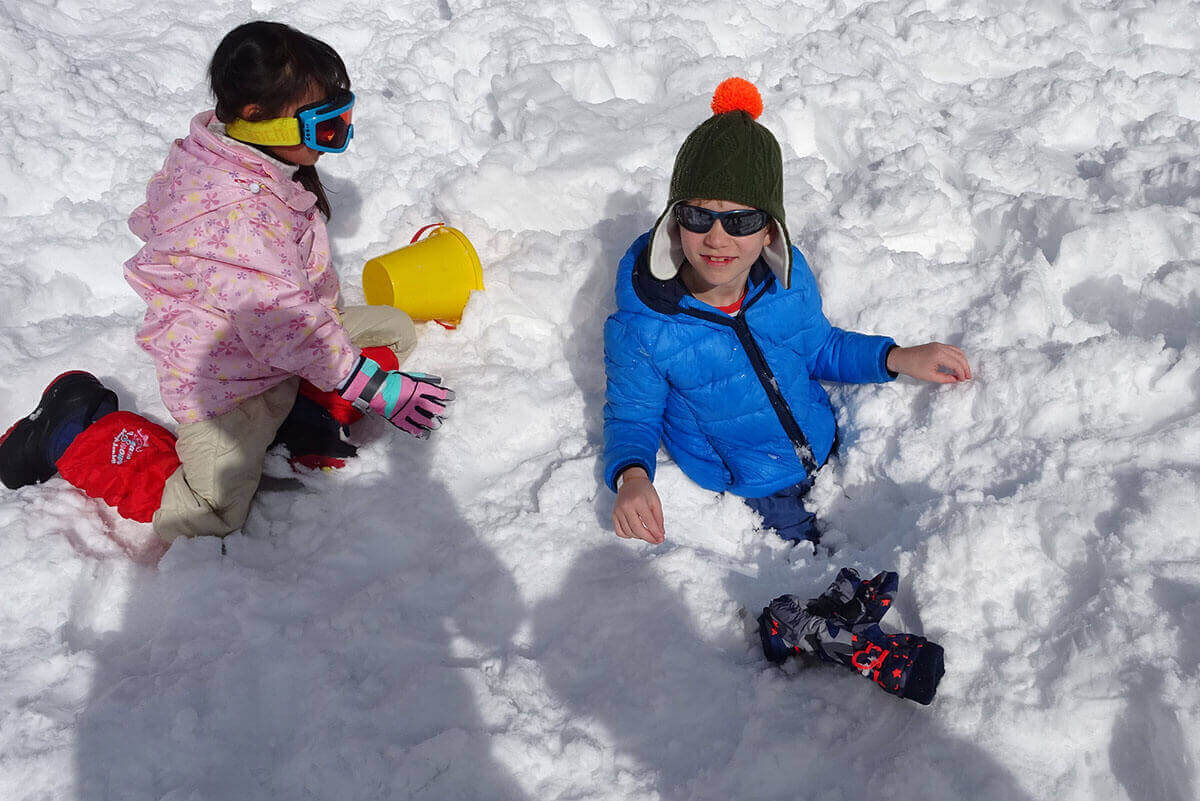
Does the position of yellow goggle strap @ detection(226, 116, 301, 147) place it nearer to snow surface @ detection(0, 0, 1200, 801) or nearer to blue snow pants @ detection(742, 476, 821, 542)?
snow surface @ detection(0, 0, 1200, 801)

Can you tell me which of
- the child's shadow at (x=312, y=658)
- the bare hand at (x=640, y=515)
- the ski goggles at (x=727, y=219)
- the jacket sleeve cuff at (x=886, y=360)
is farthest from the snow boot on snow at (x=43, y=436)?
the jacket sleeve cuff at (x=886, y=360)

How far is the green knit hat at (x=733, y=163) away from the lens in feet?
6.98

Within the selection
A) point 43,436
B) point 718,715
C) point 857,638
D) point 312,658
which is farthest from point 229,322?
point 857,638

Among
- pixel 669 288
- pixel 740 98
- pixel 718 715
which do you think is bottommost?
pixel 718 715

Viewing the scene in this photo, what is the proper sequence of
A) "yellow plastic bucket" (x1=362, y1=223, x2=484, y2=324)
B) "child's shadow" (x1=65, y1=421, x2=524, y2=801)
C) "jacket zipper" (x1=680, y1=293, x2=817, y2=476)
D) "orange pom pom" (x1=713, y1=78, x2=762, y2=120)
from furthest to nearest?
1. "yellow plastic bucket" (x1=362, y1=223, x2=484, y2=324)
2. "jacket zipper" (x1=680, y1=293, x2=817, y2=476)
3. "orange pom pom" (x1=713, y1=78, x2=762, y2=120)
4. "child's shadow" (x1=65, y1=421, x2=524, y2=801)

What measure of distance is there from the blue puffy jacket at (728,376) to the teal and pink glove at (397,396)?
585 mm

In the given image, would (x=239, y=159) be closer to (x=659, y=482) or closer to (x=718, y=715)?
(x=659, y=482)

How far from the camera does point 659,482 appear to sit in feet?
9.07

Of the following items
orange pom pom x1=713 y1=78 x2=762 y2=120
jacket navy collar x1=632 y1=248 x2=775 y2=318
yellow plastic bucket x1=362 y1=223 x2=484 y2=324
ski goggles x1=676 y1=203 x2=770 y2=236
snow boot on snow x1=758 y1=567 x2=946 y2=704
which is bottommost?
snow boot on snow x1=758 y1=567 x2=946 y2=704

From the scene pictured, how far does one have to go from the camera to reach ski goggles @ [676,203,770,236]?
217 cm

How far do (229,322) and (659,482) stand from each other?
1449 mm

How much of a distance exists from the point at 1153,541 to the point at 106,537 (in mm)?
2915

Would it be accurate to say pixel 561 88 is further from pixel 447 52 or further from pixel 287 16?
pixel 287 16

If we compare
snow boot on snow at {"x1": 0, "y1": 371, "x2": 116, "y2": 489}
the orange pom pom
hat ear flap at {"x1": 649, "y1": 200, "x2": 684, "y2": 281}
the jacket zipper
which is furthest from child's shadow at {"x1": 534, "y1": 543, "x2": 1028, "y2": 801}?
snow boot on snow at {"x1": 0, "y1": 371, "x2": 116, "y2": 489}
